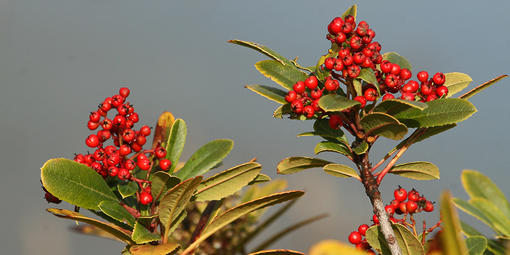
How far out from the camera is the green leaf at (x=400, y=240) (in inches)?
87.5

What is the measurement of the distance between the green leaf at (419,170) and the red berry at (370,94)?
1.29 ft

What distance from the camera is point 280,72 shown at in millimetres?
2328

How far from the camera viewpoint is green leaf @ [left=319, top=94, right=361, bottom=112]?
204cm

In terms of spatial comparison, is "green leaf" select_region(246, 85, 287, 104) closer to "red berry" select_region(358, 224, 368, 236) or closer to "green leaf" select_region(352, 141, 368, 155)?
"green leaf" select_region(352, 141, 368, 155)

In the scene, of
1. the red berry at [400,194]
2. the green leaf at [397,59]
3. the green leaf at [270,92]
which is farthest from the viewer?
the green leaf at [397,59]

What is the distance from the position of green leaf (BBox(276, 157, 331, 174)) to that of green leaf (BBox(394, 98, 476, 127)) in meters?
0.42

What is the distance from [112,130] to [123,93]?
0.65 feet

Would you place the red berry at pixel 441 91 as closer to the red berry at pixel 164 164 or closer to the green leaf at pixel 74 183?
the red berry at pixel 164 164

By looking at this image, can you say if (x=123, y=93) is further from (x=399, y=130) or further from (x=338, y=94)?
(x=399, y=130)

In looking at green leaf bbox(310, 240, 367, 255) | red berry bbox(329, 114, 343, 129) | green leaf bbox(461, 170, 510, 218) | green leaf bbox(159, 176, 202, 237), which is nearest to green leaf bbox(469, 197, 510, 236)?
green leaf bbox(461, 170, 510, 218)

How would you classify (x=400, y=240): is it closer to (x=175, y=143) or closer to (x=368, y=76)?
(x=368, y=76)

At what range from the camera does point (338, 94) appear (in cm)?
235

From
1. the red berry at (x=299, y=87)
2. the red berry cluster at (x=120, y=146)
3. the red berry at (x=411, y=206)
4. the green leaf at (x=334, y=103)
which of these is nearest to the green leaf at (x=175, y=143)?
the red berry cluster at (x=120, y=146)

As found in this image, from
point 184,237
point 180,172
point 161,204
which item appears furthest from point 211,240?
point 161,204
